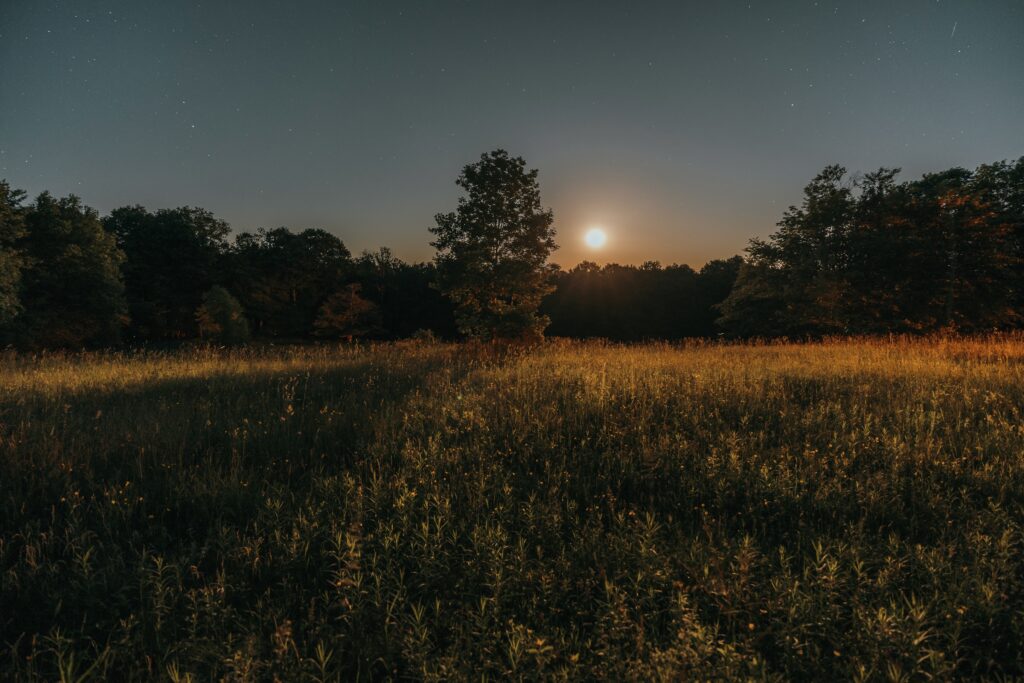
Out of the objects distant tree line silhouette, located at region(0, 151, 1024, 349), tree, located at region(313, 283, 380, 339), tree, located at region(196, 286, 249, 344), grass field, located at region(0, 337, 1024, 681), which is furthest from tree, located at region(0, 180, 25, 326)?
grass field, located at region(0, 337, 1024, 681)

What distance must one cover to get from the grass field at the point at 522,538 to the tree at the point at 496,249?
12148mm

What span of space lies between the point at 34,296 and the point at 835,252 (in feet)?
183

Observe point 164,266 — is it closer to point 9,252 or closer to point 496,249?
point 9,252

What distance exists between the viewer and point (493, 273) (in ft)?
58.5

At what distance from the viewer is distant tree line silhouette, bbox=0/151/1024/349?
59.0 ft

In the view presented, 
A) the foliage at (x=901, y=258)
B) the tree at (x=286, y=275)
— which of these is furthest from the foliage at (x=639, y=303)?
the tree at (x=286, y=275)

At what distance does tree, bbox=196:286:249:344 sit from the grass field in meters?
37.5

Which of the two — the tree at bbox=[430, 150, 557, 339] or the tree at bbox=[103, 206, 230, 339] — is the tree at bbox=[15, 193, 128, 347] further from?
the tree at bbox=[430, 150, 557, 339]

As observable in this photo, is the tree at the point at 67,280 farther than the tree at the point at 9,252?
Yes

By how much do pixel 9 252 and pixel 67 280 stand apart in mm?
6729

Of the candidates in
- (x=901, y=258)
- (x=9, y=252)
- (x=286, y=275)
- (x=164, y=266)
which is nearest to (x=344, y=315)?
(x=286, y=275)

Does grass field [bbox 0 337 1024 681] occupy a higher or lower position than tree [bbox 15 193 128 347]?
lower

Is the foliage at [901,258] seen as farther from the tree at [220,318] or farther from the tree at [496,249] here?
the tree at [220,318]

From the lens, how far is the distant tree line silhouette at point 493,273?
18.0m
